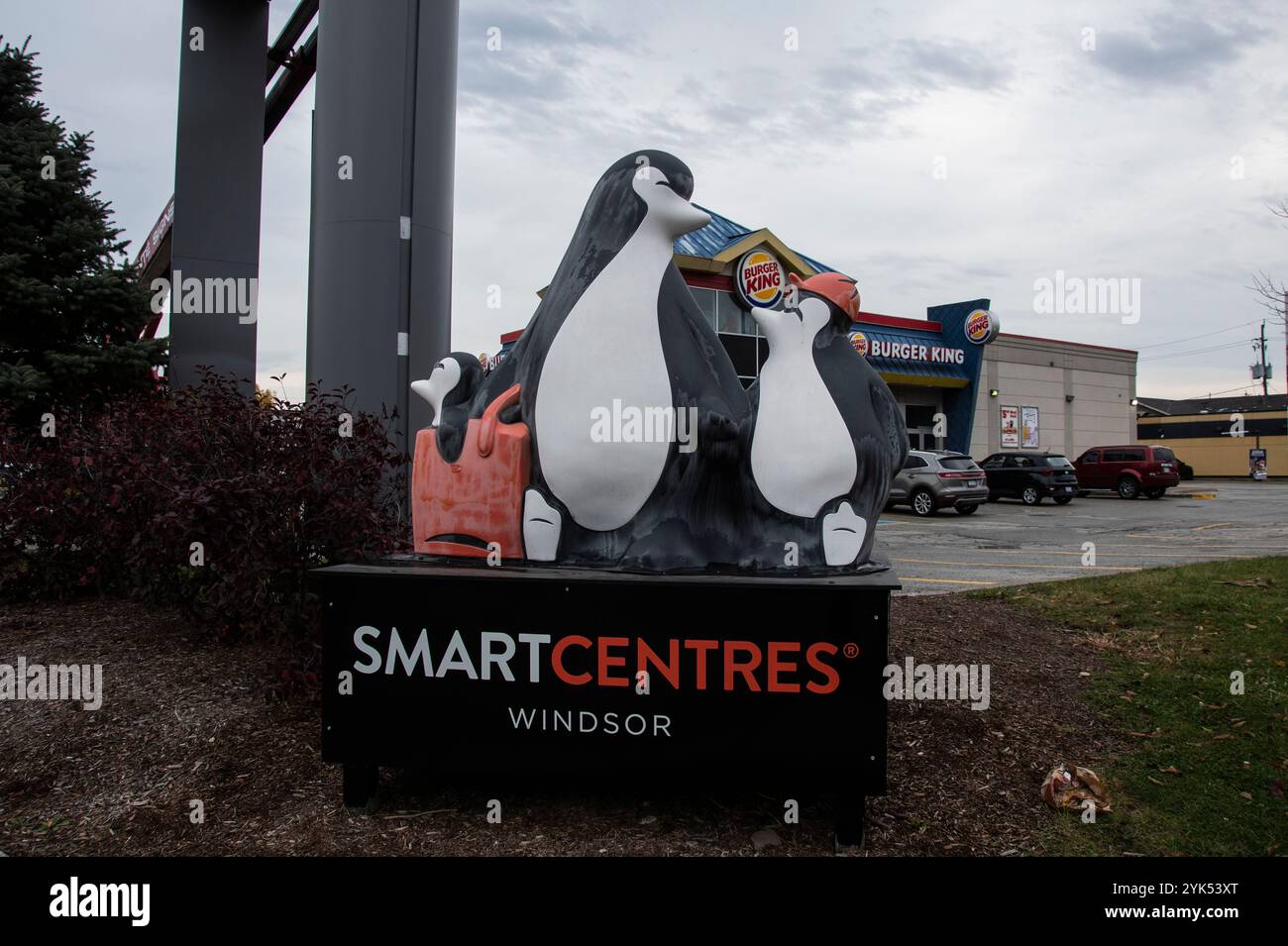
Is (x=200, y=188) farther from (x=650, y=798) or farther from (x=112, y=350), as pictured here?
(x=650, y=798)

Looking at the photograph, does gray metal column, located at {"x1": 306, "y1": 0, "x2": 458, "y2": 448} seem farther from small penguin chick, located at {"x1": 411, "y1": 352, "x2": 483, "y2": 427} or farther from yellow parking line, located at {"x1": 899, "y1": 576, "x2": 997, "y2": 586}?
yellow parking line, located at {"x1": 899, "y1": 576, "x2": 997, "y2": 586}

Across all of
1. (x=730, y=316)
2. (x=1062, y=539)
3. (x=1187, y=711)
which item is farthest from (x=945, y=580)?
(x=730, y=316)

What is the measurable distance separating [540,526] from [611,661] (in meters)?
0.82

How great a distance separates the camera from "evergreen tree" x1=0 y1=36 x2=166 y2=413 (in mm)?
8953

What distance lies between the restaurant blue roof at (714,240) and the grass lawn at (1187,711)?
14.5 m

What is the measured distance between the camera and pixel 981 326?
25047 mm

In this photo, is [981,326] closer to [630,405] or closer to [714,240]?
[714,240]

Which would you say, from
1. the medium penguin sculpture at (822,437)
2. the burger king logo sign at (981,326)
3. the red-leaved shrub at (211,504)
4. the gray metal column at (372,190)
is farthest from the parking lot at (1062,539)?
the burger king logo sign at (981,326)

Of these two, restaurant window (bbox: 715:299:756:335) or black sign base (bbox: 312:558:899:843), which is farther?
restaurant window (bbox: 715:299:756:335)

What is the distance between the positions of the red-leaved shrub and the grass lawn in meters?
3.54

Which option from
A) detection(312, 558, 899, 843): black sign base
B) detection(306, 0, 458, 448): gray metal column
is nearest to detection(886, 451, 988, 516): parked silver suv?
detection(306, 0, 458, 448): gray metal column

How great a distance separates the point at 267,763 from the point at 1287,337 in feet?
26.7

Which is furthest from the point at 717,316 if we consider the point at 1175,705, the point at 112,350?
the point at 1175,705

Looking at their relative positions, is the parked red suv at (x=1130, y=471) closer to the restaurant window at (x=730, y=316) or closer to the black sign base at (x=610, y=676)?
the restaurant window at (x=730, y=316)
